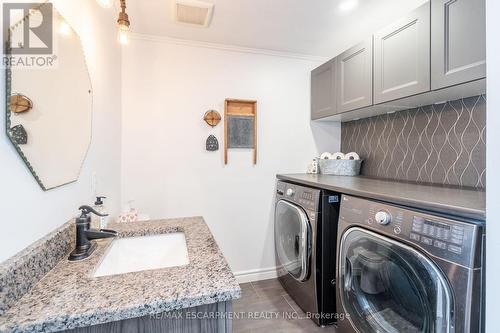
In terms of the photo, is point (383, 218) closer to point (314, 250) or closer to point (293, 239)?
point (314, 250)

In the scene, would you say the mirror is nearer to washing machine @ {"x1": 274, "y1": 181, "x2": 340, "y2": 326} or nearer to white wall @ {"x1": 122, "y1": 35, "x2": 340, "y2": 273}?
white wall @ {"x1": 122, "y1": 35, "x2": 340, "y2": 273}

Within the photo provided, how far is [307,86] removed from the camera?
2.52 metres

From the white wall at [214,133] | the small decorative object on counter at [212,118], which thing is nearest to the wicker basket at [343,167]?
the white wall at [214,133]

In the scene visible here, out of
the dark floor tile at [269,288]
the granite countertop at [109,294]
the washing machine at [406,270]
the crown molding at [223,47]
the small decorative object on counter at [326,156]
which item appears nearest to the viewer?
the granite countertop at [109,294]

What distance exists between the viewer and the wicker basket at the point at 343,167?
2.23 m

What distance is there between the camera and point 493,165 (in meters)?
0.73

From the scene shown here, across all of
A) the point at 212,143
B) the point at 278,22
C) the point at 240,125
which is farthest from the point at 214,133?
the point at 278,22

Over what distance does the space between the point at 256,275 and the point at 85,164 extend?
1905mm

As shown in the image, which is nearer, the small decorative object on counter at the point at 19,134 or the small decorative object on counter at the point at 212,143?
the small decorative object on counter at the point at 19,134

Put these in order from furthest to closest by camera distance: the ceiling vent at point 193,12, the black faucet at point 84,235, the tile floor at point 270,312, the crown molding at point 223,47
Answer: the crown molding at point 223,47, the tile floor at point 270,312, the ceiling vent at point 193,12, the black faucet at point 84,235

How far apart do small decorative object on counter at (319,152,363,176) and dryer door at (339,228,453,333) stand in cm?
99

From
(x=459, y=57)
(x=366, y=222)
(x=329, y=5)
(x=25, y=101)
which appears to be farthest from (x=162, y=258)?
(x=329, y=5)

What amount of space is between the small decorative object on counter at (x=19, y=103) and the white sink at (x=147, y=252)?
0.68m

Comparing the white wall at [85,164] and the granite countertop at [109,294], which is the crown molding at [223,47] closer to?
the white wall at [85,164]
